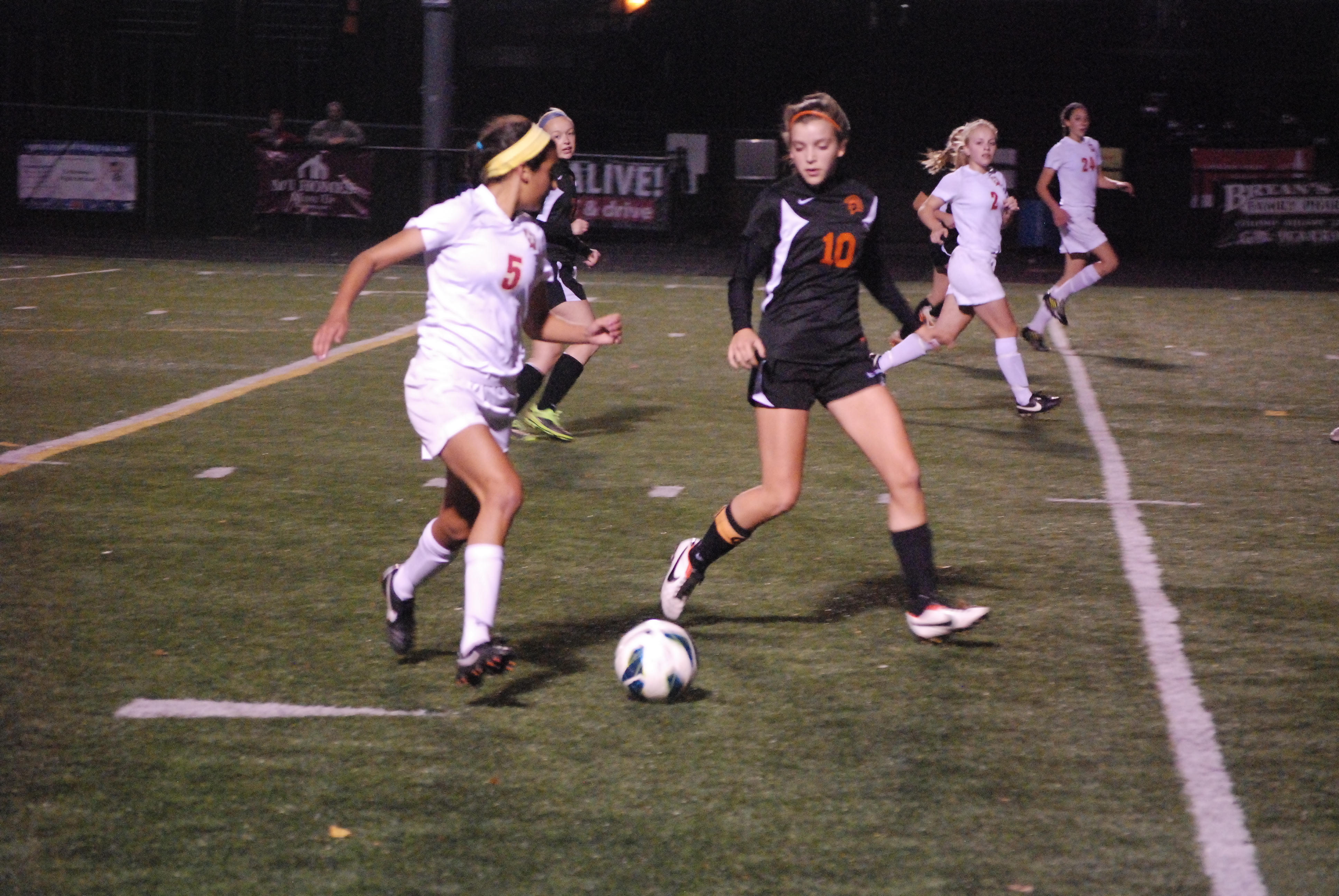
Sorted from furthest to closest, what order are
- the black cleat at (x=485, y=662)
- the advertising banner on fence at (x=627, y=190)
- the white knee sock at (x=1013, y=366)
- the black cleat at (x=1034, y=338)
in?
the advertising banner on fence at (x=627, y=190) < the black cleat at (x=1034, y=338) < the white knee sock at (x=1013, y=366) < the black cleat at (x=485, y=662)

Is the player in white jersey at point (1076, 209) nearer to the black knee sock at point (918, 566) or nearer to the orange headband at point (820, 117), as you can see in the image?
the black knee sock at point (918, 566)

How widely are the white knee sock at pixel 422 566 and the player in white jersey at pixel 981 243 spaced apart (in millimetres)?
5537

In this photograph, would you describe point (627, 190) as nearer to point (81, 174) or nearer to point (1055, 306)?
point (81, 174)

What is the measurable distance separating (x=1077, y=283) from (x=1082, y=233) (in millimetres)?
526

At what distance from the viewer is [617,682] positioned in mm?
5301

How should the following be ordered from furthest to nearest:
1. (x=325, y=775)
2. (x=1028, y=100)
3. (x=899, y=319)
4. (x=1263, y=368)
A: (x=1028, y=100) → (x=1263, y=368) → (x=899, y=319) → (x=325, y=775)

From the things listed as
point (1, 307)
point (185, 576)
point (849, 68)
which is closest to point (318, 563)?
point (185, 576)

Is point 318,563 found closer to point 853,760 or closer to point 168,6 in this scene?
point 853,760

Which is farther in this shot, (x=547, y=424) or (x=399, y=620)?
(x=547, y=424)

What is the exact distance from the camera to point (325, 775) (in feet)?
14.5

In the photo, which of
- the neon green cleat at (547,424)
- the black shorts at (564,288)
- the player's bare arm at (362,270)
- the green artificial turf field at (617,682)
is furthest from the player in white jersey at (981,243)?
the player's bare arm at (362,270)

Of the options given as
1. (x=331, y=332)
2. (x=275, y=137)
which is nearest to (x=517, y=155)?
(x=331, y=332)

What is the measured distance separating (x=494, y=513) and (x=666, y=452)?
4.43 meters

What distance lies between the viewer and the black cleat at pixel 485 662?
480 centimetres
